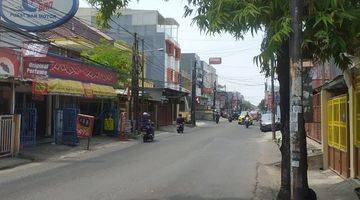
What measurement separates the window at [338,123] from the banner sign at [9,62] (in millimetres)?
12263

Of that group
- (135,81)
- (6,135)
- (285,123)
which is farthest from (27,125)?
(135,81)

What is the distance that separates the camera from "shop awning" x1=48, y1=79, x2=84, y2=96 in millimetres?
25778

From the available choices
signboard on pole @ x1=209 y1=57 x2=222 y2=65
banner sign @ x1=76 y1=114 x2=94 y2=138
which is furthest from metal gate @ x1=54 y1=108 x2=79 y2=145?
signboard on pole @ x1=209 y1=57 x2=222 y2=65

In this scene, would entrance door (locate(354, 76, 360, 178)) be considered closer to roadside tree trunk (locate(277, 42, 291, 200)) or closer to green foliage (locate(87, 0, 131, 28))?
roadside tree trunk (locate(277, 42, 291, 200))

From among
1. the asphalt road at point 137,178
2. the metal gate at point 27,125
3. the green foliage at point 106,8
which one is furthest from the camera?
the metal gate at point 27,125

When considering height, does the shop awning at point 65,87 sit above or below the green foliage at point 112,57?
below

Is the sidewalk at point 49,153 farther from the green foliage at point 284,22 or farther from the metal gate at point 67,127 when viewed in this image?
the green foliage at point 284,22

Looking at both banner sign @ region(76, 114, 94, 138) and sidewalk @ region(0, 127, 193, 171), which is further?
banner sign @ region(76, 114, 94, 138)

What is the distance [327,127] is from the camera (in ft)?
61.0

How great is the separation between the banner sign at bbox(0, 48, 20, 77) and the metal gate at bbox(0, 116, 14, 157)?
2122 millimetres

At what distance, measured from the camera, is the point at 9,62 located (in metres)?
23.1

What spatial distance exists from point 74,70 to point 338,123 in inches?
705

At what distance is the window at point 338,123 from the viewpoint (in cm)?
1497

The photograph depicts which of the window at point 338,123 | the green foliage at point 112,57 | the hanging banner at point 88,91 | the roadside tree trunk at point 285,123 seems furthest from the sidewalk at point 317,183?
the green foliage at point 112,57
